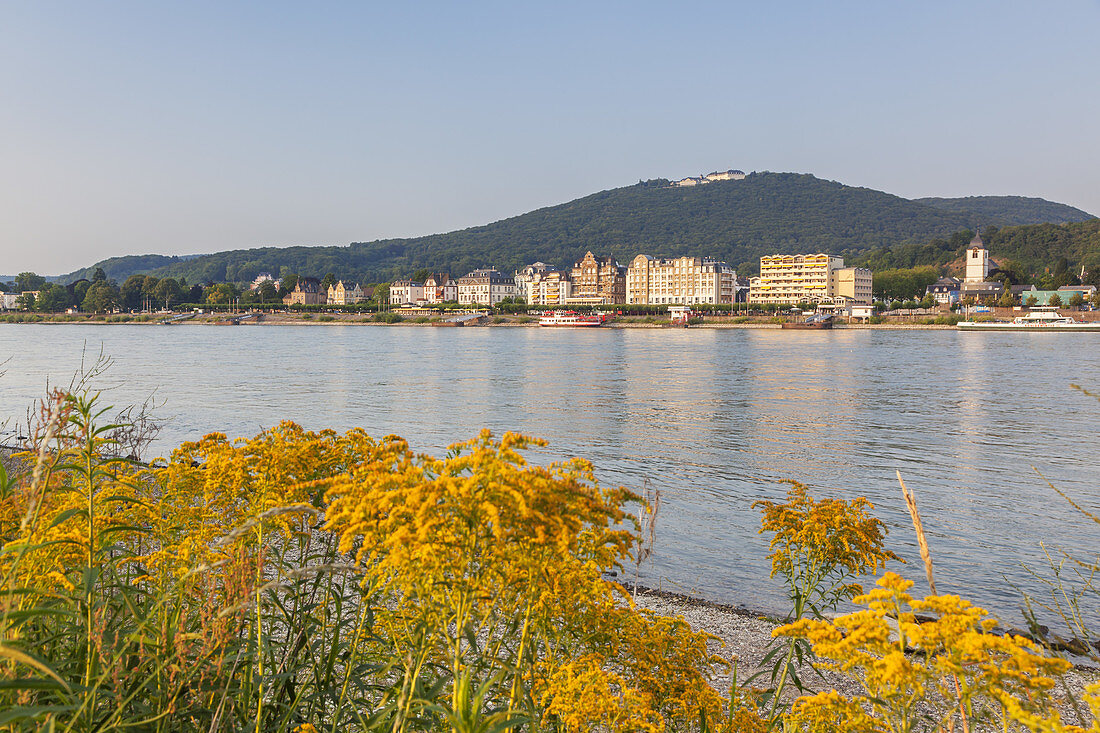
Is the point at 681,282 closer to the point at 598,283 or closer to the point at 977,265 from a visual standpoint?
the point at 598,283

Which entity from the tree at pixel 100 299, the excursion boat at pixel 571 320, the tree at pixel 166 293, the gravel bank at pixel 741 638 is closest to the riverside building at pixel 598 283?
the excursion boat at pixel 571 320

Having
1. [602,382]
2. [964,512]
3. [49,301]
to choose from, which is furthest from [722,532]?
[49,301]

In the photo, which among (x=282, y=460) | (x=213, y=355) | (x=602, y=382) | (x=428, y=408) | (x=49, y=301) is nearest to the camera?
(x=282, y=460)

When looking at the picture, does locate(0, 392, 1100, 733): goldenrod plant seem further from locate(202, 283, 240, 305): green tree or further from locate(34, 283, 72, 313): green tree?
locate(34, 283, 72, 313): green tree

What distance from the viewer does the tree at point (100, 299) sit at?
572 ft

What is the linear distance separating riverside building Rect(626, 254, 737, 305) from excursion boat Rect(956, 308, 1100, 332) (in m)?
61.6

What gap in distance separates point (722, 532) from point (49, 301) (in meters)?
211

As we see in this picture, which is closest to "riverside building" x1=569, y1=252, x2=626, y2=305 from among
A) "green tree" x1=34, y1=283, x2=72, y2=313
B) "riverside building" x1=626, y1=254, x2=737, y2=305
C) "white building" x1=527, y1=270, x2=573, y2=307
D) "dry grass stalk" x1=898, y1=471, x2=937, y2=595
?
"white building" x1=527, y1=270, x2=573, y2=307

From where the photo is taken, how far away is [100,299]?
572 feet

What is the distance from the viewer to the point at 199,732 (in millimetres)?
2867

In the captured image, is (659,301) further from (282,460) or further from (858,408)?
(282,460)

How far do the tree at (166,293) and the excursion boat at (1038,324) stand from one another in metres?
177

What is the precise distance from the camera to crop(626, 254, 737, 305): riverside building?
177 m

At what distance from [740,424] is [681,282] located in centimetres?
15751
